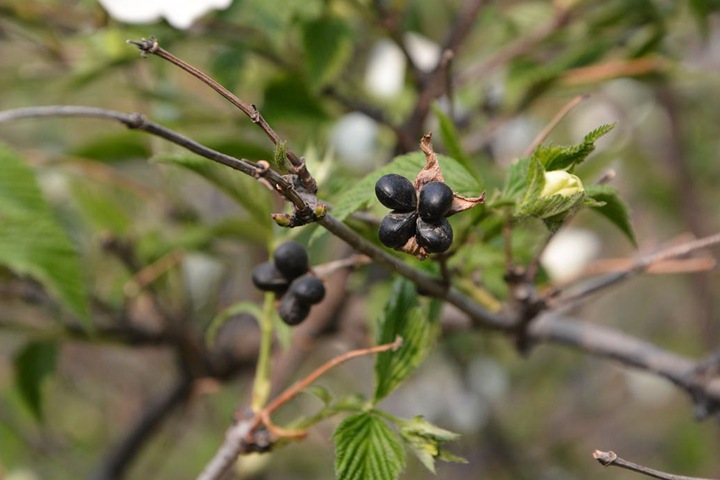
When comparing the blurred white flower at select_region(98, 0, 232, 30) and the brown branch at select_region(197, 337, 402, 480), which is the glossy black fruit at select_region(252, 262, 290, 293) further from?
the blurred white flower at select_region(98, 0, 232, 30)

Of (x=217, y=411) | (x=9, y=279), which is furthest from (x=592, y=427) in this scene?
(x=9, y=279)

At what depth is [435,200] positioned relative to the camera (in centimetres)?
37

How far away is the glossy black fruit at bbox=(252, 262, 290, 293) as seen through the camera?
0.52 meters

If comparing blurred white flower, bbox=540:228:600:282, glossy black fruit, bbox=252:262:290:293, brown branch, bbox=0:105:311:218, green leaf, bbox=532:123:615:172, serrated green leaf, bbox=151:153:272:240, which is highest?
blurred white flower, bbox=540:228:600:282

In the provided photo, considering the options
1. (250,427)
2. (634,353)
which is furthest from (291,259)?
(634,353)

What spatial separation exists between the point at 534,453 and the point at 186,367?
97 cm

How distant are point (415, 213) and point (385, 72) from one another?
0.86 m

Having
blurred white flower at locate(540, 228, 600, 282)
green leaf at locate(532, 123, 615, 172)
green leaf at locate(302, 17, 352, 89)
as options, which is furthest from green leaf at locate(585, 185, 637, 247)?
blurred white flower at locate(540, 228, 600, 282)

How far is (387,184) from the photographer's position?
37 centimetres

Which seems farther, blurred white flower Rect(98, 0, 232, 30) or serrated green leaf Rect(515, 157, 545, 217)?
blurred white flower Rect(98, 0, 232, 30)

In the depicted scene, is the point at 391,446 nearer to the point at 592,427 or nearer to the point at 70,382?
the point at 70,382

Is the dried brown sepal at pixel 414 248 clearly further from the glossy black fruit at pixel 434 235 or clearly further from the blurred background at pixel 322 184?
the blurred background at pixel 322 184

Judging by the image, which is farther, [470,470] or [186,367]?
[470,470]

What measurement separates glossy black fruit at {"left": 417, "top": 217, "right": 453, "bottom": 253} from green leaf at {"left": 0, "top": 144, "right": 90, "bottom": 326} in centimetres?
39
